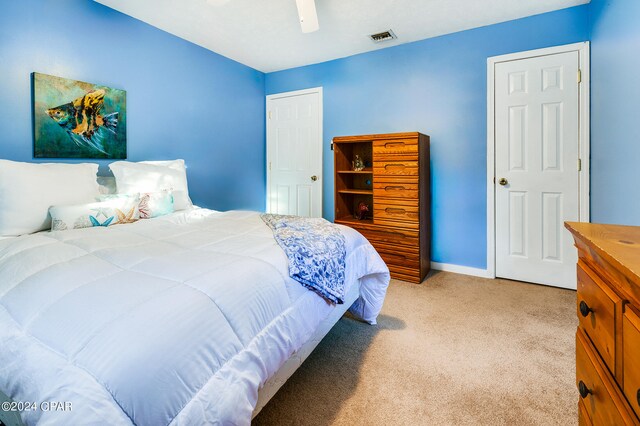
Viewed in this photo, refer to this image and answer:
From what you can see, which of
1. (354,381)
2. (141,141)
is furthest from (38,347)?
(141,141)

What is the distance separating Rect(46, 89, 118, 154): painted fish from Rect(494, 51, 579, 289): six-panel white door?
3.63 meters

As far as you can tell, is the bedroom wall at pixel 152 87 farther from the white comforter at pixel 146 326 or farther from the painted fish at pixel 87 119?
the white comforter at pixel 146 326

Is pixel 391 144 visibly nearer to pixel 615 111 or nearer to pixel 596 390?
pixel 615 111

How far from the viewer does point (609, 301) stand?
0.72 meters

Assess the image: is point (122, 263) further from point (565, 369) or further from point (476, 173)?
point (476, 173)

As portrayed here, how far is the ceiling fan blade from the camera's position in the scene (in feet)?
6.75

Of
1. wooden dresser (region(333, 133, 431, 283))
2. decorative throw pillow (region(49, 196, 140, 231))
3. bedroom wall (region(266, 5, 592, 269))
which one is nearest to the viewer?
decorative throw pillow (region(49, 196, 140, 231))

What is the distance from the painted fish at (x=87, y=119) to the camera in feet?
8.16

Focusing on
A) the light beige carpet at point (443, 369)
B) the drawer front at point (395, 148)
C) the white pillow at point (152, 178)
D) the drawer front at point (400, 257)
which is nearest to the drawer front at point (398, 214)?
the drawer front at point (400, 257)

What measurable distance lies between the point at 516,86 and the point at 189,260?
3.27m

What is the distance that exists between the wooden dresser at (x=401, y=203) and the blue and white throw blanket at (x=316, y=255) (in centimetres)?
142

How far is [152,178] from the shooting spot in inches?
101

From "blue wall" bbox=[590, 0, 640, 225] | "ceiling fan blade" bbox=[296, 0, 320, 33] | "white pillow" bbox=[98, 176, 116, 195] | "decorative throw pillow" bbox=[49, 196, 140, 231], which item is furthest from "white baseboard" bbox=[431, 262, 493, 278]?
"white pillow" bbox=[98, 176, 116, 195]

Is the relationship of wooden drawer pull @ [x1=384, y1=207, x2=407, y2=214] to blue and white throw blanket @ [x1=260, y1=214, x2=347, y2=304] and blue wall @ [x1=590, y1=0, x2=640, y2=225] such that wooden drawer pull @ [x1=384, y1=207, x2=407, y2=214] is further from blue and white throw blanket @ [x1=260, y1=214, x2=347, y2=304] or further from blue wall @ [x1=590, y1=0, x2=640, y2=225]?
blue wall @ [x1=590, y1=0, x2=640, y2=225]
